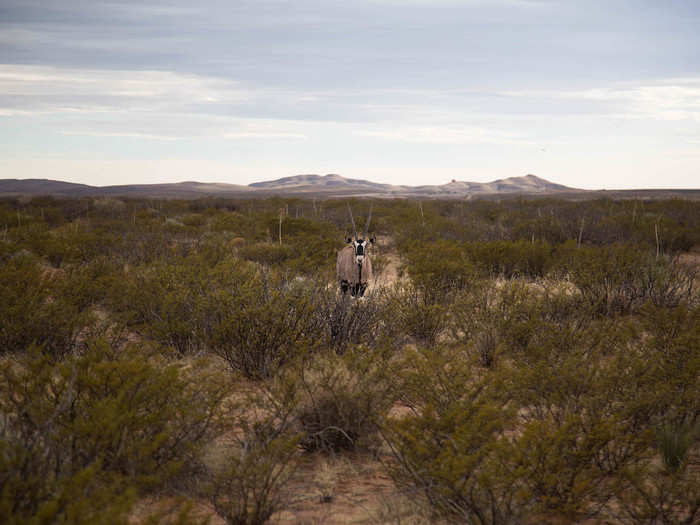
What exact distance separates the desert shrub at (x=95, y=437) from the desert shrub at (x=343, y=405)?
2.63 feet

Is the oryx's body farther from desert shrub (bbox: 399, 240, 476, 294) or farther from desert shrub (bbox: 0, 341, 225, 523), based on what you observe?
desert shrub (bbox: 0, 341, 225, 523)

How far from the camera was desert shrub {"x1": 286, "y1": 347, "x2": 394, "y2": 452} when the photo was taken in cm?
419

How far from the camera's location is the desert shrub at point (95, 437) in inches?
94.9

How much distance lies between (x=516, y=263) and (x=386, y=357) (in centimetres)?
792

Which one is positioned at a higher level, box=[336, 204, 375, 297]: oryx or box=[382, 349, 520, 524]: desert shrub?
box=[336, 204, 375, 297]: oryx

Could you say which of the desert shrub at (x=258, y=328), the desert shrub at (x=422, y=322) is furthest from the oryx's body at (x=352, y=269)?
the desert shrub at (x=258, y=328)

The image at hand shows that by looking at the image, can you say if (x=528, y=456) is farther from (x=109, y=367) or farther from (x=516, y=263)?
(x=516, y=263)

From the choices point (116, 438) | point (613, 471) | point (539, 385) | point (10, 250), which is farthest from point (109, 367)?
point (10, 250)

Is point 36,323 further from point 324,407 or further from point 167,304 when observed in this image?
point 324,407

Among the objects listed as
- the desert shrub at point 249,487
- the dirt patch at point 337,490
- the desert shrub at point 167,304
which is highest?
the desert shrub at point 167,304

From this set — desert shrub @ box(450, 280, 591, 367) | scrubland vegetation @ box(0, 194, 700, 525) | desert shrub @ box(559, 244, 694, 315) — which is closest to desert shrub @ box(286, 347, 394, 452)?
scrubland vegetation @ box(0, 194, 700, 525)

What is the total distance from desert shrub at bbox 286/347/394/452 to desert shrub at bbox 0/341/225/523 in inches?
31.6

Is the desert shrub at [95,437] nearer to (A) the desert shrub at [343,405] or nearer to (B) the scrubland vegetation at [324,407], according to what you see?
(B) the scrubland vegetation at [324,407]

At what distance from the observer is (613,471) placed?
3.70 m
